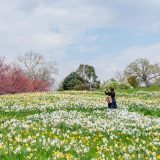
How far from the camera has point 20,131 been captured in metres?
12.3

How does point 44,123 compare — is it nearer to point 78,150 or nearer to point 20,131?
point 20,131

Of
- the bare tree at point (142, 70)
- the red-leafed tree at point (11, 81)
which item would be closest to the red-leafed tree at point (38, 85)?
the red-leafed tree at point (11, 81)

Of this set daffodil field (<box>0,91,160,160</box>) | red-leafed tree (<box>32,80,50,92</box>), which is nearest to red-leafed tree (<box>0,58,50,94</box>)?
red-leafed tree (<box>32,80,50,92</box>)

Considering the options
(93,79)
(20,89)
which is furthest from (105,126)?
(93,79)

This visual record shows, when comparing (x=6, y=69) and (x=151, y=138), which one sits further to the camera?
(x=6, y=69)

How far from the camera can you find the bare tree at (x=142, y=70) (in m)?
118

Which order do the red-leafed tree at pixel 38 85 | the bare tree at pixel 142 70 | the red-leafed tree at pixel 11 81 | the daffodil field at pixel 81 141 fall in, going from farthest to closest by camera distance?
the bare tree at pixel 142 70 < the red-leafed tree at pixel 38 85 < the red-leafed tree at pixel 11 81 < the daffodil field at pixel 81 141

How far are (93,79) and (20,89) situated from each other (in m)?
26.5

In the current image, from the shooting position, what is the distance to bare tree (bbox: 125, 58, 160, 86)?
118375mm

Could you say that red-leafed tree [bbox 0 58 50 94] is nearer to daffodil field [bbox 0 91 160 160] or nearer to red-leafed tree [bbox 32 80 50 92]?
red-leafed tree [bbox 32 80 50 92]

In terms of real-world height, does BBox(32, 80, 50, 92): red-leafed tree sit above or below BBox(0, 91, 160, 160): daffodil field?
above

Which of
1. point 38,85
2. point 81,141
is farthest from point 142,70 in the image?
point 81,141

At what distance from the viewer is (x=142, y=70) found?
4670 inches

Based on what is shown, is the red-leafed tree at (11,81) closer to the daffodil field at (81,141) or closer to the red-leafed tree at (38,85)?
the red-leafed tree at (38,85)
